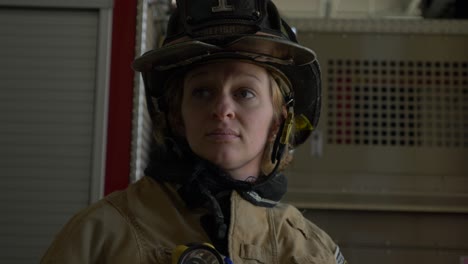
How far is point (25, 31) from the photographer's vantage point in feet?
7.20

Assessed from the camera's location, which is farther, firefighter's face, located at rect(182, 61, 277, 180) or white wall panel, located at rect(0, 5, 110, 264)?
white wall panel, located at rect(0, 5, 110, 264)

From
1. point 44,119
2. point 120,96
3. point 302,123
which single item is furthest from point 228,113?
point 44,119

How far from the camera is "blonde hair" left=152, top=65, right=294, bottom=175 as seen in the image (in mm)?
1488

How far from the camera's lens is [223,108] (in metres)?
1.32

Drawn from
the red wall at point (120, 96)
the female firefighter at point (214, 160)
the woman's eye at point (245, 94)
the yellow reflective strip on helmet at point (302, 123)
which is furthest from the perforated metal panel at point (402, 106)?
the woman's eye at point (245, 94)

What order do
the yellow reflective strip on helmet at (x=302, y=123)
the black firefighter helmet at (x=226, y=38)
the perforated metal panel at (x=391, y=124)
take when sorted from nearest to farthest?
the black firefighter helmet at (x=226, y=38)
the yellow reflective strip on helmet at (x=302, y=123)
the perforated metal panel at (x=391, y=124)

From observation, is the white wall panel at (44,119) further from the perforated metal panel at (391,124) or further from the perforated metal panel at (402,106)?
the perforated metal panel at (402,106)

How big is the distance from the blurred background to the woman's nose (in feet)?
2.97

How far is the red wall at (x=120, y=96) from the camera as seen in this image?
2156 mm

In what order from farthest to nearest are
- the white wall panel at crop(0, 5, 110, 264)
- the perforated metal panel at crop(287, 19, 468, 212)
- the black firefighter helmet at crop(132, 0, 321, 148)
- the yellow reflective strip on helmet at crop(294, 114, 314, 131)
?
the perforated metal panel at crop(287, 19, 468, 212) < the white wall panel at crop(0, 5, 110, 264) < the yellow reflective strip on helmet at crop(294, 114, 314, 131) < the black firefighter helmet at crop(132, 0, 321, 148)

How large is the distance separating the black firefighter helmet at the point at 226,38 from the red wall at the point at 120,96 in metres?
0.68

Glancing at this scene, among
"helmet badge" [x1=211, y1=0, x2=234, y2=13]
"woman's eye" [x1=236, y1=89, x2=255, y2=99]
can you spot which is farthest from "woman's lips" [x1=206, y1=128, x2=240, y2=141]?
"helmet badge" [x1=211, y1=0, x2=234, y2=13]

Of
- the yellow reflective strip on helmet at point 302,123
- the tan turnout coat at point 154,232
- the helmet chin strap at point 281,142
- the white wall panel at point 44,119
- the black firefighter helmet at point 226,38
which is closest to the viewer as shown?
the tan turnout coat at point 154,232

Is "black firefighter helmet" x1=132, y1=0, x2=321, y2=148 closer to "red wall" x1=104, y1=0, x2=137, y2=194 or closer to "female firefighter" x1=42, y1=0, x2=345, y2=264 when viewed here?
"female firefighter" x1=42, y1=0, x2=345, y2=264
